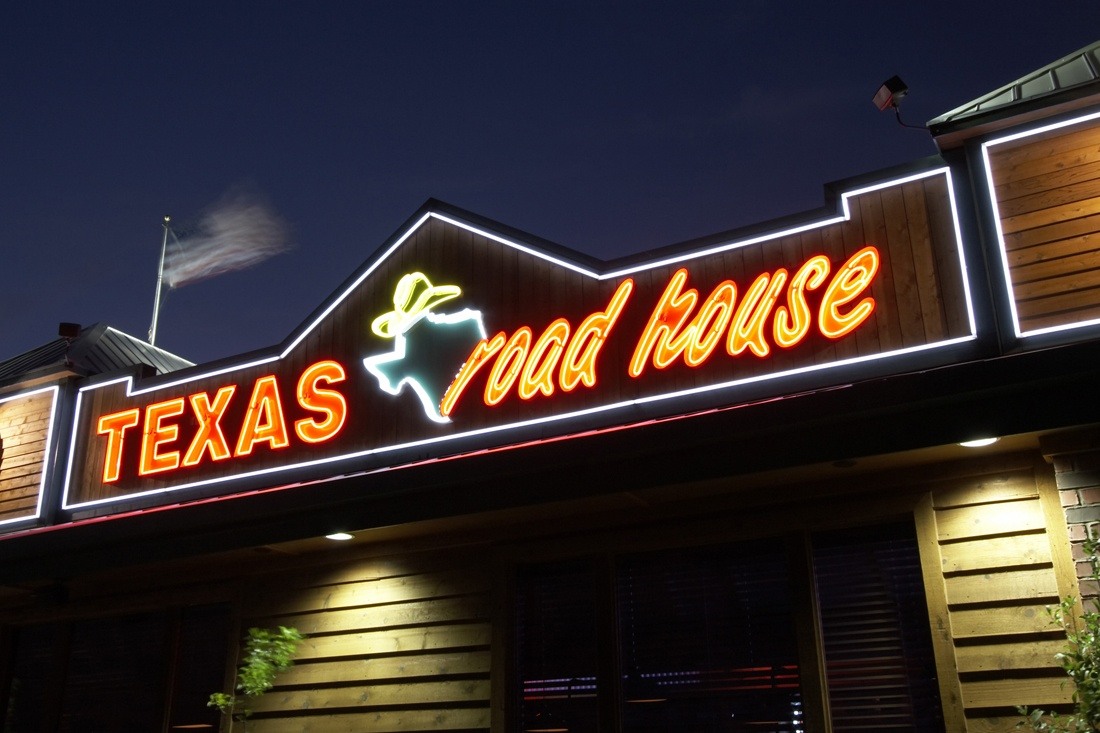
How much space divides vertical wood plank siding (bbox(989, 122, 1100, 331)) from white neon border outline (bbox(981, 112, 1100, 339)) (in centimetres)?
2

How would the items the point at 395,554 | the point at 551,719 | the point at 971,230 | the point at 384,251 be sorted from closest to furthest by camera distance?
1. the point at 971,230
2. the point at 551,719
3. the point at 395,554
4. the point at 384,251

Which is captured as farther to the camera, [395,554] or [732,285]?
[395,554]

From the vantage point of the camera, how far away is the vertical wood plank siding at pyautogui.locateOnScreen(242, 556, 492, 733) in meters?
8.37

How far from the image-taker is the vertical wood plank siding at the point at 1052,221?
22.4ft

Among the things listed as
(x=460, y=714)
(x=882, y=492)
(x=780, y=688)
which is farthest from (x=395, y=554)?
(x=882, y=492)

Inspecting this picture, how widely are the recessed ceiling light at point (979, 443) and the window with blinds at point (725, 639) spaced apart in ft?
2.66

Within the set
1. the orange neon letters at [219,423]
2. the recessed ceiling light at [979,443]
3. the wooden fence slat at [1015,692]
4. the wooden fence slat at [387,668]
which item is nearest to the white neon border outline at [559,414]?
the orange neon letters at [219,423]

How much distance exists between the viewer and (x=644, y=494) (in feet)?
24.7

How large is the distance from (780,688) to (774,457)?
5.56ft

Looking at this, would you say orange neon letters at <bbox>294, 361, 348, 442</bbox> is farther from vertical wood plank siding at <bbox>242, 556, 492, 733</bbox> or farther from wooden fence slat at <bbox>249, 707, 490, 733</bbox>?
wooden fence slat at <bbox>249, 707, 490, 733</bbox>

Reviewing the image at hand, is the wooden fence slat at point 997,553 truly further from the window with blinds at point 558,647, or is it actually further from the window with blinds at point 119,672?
the window with blinds at point 119,672

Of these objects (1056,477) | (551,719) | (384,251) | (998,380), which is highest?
(384,251)

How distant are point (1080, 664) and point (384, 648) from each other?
5406 mm

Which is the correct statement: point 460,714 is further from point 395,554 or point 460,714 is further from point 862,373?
point 862,373
